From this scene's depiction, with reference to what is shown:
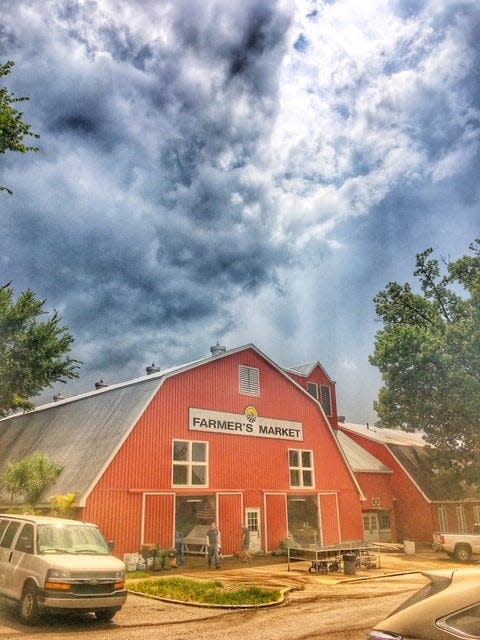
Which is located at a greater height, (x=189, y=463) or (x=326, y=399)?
(x=326, y=399)

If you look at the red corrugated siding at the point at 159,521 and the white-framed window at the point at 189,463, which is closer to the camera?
the red corrugated siding at the point at 159,521

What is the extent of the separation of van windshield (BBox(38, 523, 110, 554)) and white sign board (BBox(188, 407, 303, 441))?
40.7 feet

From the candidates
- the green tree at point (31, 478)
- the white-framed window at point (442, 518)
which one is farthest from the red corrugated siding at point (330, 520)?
the green tree at point (31, 478)

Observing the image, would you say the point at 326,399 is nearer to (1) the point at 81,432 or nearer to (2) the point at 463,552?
(2) the point at 463,552

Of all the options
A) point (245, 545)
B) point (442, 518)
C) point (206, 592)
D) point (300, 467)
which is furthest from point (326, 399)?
point (206, 592)

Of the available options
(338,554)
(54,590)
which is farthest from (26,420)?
(54,590)

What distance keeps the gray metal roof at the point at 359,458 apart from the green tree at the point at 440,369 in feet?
9.95

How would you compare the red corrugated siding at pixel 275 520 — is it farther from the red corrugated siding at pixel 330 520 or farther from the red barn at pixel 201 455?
the red corrugated siding at pixel 330 520

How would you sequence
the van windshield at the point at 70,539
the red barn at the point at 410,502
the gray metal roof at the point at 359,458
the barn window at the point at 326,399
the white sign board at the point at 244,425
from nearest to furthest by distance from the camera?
the van windshield at the point at 70,539 → the white sign board at the point at 244,425 → the red barn at the point at 410,502 → the gray metal roof at the point at 359,458 → the barn window at the point at 326,399

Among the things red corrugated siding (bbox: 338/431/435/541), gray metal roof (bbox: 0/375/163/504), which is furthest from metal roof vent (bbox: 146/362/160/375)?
red corrugated siding (bbox: 338/431/435/541)

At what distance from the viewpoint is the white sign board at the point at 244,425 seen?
2481cm

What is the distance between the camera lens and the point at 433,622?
3496 millimetres

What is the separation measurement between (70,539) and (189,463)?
12.6m

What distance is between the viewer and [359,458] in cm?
3597
